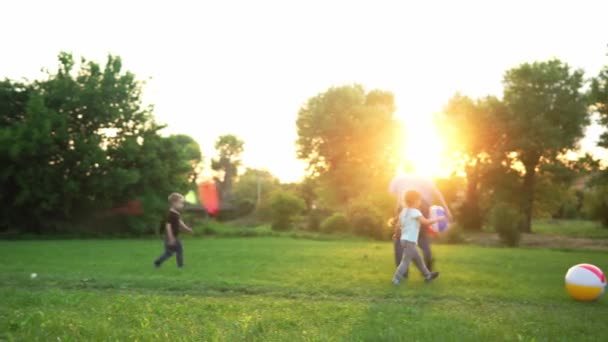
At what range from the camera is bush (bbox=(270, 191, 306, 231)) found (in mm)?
36188

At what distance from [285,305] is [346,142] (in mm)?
44807

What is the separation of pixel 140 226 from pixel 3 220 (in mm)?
7890

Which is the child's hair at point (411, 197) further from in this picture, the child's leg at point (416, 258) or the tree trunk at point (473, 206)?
the tree trunk at point (473, 206)

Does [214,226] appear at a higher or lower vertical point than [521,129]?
lower

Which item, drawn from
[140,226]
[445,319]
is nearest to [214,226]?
[140,226]

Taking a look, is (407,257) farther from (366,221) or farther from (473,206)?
(473,206)

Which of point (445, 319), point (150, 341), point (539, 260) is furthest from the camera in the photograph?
point (539, 260)

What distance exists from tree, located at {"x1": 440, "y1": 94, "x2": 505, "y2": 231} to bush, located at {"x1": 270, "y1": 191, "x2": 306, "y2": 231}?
565 inches

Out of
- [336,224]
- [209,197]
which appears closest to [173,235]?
[336,224]

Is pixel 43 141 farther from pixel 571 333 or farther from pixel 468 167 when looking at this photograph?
pixel 468 167

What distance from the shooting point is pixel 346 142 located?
51875 millimetres

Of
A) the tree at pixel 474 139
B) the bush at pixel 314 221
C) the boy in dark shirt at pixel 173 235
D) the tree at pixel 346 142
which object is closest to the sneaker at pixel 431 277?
the boy in dark shirt at pixel 173 235

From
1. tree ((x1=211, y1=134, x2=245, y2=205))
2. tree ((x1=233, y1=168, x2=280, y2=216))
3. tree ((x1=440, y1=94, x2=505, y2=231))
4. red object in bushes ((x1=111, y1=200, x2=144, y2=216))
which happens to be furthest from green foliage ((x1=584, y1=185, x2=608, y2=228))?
tree ((x1=211, y1=134, x2=245, y2=205))

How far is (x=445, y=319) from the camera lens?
21.6ft
